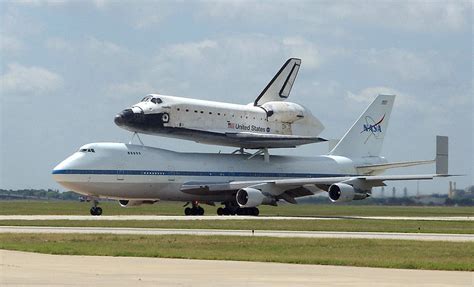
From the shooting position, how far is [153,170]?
215 feet

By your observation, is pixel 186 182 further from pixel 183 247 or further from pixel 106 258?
pixel 106 258

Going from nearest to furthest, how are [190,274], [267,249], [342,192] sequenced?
[190,274] → [267,249] → [342,192]

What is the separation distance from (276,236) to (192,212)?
3149cm

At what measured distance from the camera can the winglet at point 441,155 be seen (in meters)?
72.5

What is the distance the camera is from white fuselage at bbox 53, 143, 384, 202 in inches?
2494

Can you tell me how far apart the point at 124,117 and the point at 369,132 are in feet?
71.9

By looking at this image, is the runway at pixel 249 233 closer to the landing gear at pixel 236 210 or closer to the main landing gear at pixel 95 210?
the main landing gear at pixel 95 210

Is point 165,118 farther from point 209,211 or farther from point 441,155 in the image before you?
point 441,155

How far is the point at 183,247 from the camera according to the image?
31.5 meters

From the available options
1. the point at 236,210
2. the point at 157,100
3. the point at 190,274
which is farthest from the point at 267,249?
the point at 236,210

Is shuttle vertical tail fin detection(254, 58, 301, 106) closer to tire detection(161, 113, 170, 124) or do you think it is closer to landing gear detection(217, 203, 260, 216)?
landing gear detection(217, 203, 260, 216)

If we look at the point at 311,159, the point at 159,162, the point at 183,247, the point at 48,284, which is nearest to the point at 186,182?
the point at 159,162

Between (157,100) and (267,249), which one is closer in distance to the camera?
(267,249)

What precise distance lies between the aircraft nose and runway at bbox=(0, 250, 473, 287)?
3894 cm
